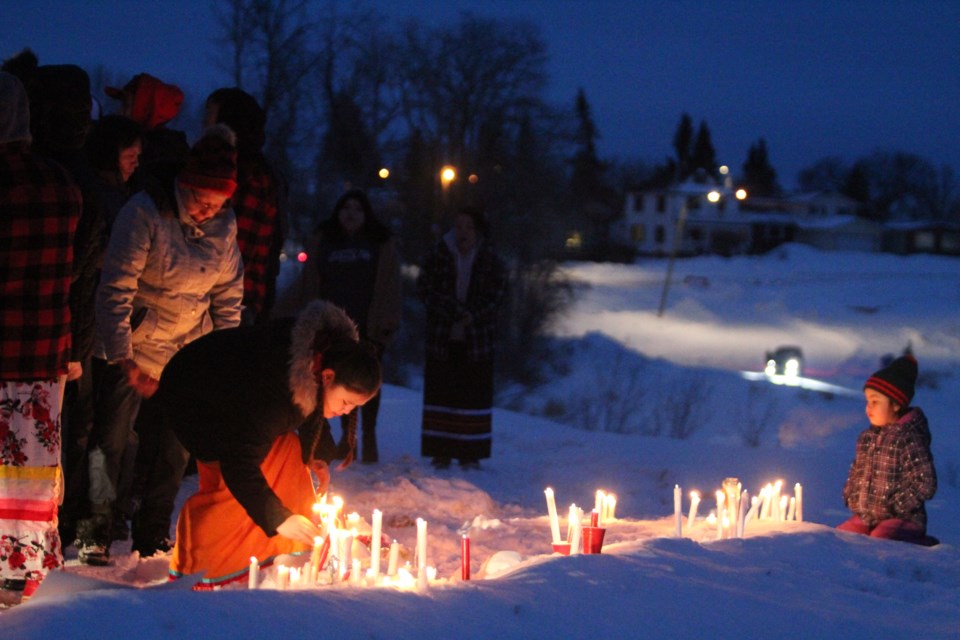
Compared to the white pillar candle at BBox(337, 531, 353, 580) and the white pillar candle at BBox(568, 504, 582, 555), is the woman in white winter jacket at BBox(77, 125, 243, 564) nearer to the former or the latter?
the white pillar candle at BBox(337, 531, 353, 580)

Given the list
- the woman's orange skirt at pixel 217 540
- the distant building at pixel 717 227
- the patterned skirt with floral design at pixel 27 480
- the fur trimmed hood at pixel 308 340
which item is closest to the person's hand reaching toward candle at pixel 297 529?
the woman's orange skirt at pixel 217 540

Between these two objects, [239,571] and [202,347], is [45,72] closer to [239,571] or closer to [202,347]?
[202,347]

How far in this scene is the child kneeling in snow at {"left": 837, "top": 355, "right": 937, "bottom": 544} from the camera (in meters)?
5.12

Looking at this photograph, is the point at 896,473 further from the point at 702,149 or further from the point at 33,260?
the point at 702,149

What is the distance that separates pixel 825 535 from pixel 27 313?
11.6 ft

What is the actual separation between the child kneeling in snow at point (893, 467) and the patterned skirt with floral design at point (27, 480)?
3.78m

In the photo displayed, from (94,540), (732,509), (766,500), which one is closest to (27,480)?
(94,540)

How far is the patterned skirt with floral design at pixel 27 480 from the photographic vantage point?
136 inches

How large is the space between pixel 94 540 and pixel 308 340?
1.45 metres

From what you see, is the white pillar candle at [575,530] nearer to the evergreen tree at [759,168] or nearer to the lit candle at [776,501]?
the lit candle at [776,501]

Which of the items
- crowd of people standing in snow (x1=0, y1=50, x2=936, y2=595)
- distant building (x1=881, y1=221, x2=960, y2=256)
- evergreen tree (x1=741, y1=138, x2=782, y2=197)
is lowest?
crowd of people standing in snow (x1=0, y1=50, x2=936, y2=595)

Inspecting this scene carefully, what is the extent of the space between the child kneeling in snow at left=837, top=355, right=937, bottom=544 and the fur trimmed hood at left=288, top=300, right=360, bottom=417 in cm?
297

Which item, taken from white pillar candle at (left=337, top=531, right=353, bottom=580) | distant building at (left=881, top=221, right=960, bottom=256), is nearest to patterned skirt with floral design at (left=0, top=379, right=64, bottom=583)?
white pillar candle at (left=337, top=531, right=353, bottom=580)

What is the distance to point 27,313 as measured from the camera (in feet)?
11.6
